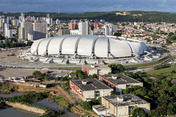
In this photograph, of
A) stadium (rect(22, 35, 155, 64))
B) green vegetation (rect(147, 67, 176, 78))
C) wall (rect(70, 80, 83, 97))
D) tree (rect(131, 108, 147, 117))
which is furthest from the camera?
stadium (rect(22, 35, 155, 64))

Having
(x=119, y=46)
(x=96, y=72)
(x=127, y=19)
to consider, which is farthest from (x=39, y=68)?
(x=127, y=19)

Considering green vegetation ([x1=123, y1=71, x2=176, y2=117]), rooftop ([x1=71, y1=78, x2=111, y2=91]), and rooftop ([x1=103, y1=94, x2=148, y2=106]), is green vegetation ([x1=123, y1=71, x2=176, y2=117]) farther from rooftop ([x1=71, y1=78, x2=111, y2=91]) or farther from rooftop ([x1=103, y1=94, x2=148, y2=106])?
rooftop ([x1=71, y1=78, x2=111, y2=91])

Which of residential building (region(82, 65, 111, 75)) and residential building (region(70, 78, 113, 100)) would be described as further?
residential building (region(82, 65, 111, 75))

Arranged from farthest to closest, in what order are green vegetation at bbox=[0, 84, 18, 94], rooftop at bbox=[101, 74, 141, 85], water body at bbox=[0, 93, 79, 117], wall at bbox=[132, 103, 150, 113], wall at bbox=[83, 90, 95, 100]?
green vegetation at bbox=[0, 84, 18, 94], rooftop at bbox=[101, 74, 141, 85], wall at bbox=[83, 90, 95, 100], water body at bbox=[0, 93, 79, 117], wall at bbox=[132, 103, 150, 113]

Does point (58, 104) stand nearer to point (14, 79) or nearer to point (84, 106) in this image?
point (84, 106)

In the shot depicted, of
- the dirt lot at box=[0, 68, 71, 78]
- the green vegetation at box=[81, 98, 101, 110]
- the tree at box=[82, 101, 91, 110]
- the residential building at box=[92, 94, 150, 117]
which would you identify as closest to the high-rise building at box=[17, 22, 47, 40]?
the dirt lot at box=[0, 68, 71, 78]

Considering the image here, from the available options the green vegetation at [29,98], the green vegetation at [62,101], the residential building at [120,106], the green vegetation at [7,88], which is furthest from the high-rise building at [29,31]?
the residential building at [120,106]
